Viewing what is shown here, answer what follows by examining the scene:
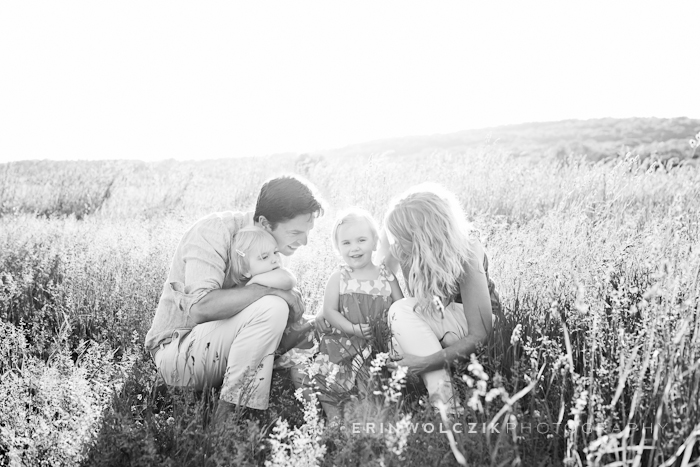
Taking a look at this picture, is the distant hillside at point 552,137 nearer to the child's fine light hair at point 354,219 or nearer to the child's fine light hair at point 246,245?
the child's fine light hair at point 354,219

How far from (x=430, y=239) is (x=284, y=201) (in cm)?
87

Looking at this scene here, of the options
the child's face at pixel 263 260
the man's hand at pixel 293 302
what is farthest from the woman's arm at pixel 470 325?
the child's face at pixel 263 260

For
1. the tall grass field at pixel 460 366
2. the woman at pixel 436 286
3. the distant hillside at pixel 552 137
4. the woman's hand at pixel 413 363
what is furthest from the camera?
the distant hillside at pixel 552 137

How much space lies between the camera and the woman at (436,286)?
2850 millimetres

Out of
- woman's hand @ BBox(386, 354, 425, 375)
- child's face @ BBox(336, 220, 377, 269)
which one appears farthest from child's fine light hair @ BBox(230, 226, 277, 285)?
woman's hand @ BBox(386, 354, 425, 375)

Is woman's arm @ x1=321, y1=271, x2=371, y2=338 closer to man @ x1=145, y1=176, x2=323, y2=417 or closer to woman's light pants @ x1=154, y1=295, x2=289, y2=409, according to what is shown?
man @ x1=145, y1=176, x2=323, y2=417

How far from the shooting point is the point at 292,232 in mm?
3273

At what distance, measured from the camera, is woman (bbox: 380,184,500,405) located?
112 inches

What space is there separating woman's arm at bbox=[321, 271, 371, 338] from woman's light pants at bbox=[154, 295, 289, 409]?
43 cm

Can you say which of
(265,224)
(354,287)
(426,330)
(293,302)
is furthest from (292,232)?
(426,330)

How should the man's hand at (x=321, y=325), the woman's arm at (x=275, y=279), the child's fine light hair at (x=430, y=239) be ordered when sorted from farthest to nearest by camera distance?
the man's hand at (x=321, y=325) < the woman's arm at (x=275, y=279) < the child's fine light hair at (x=430, y=239)

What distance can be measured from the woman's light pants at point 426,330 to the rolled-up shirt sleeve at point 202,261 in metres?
1.00

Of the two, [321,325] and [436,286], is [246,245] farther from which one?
[436,286]

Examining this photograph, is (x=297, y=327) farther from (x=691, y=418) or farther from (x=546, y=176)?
(x=546, y=176)
